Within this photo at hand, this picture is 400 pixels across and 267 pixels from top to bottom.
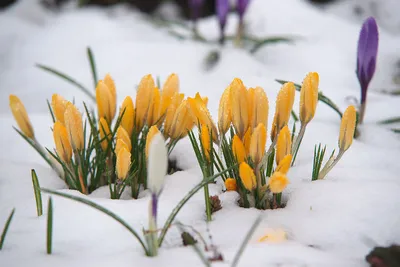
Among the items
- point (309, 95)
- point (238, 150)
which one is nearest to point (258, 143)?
point (238, 150)

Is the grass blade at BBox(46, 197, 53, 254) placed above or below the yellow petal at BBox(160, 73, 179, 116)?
below

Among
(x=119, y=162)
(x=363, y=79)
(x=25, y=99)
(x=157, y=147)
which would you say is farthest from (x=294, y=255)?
(x=25, y=99)

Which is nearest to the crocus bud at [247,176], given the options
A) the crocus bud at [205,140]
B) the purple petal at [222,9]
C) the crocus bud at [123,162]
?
the crocus bud at [205,140]

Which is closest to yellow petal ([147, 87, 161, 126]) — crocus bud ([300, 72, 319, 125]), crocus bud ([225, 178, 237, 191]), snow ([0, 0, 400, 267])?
snow ([0, 0, 400, 267])

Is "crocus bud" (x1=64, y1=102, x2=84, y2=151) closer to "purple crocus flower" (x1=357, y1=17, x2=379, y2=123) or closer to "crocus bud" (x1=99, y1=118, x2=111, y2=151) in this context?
"crocus bud" (x1=99, y1=118, x2=111, y2=151)

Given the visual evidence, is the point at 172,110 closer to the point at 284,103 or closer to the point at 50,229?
the point at 284,103

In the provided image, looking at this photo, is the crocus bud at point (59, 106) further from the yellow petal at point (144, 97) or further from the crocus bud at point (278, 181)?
the crocus bud at point (278, 181)

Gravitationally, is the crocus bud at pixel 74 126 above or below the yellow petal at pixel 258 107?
below

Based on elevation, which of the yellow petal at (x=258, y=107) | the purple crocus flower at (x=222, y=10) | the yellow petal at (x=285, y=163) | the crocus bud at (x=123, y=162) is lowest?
the crocus bud at (x=123, y=162)
